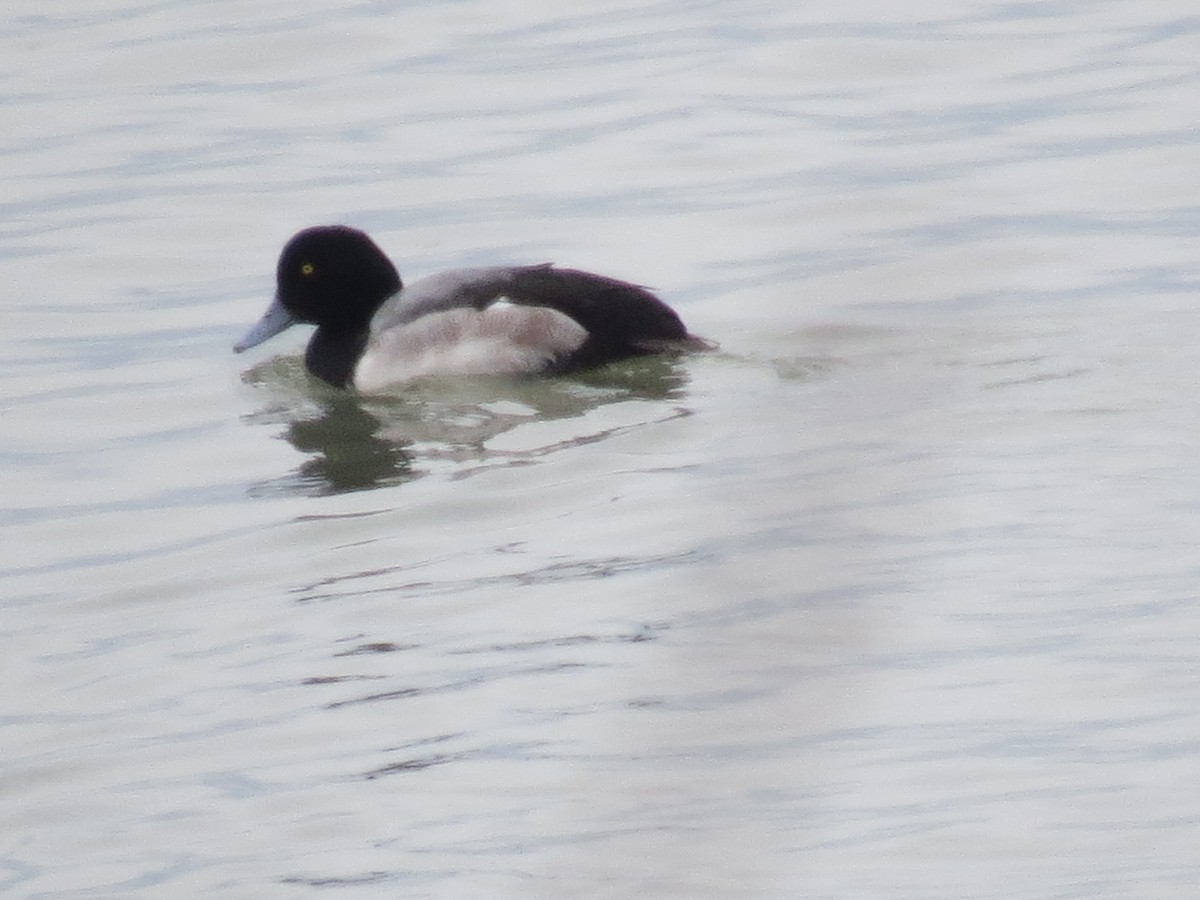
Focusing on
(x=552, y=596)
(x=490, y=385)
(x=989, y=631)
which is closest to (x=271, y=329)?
(x=490, y=385)

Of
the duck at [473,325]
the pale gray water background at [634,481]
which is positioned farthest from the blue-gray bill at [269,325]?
the pale gray water background at [634,481]

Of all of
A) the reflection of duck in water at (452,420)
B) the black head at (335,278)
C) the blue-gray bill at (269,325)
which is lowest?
the reflection of duck in water at (452,420)

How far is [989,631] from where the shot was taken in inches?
274

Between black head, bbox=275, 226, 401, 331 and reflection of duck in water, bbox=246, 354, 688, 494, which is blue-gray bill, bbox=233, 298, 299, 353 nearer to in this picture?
black head, bbox=275, 226, 401, 331

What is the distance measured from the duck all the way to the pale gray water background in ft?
0.54

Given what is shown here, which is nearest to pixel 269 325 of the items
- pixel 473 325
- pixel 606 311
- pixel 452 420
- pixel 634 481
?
pixel 473 325

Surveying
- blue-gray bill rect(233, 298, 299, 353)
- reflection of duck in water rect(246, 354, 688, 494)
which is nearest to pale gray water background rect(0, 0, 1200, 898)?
reflection of duck in water rect(246, 354, 688, 494)

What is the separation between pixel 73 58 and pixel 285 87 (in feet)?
6.35

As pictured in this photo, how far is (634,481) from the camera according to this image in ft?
29.4

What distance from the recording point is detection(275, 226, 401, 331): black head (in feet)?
38.5

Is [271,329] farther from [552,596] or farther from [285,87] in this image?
[285,87]

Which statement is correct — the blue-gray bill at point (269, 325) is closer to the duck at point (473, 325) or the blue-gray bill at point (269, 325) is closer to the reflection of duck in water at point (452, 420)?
the duck at point (473, 325)

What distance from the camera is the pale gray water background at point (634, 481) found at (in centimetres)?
555

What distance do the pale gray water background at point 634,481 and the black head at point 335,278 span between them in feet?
1.26
